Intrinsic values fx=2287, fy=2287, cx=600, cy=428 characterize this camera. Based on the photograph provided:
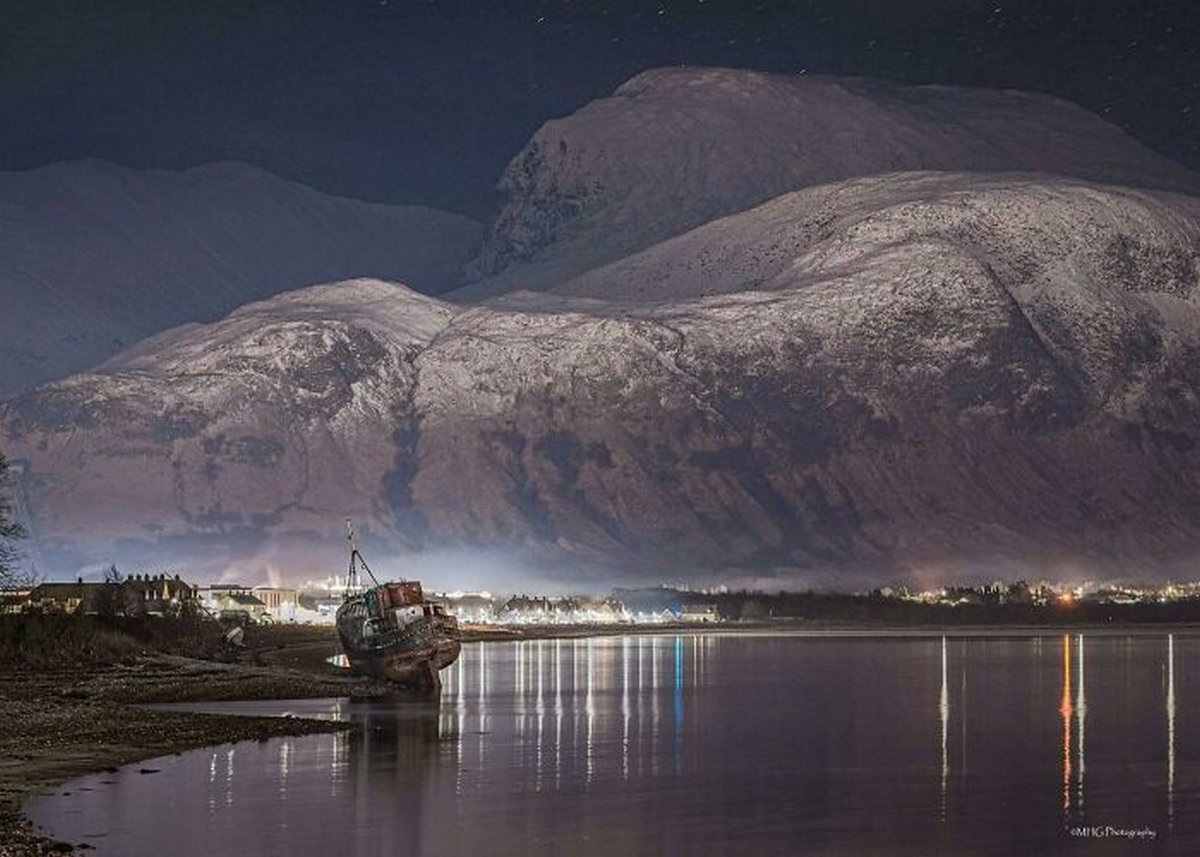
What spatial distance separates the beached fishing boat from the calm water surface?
1168cm

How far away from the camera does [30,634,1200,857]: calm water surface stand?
6594 cm

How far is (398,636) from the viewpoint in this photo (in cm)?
14912

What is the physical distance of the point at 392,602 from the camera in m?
159

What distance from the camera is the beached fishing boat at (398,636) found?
14600 cm

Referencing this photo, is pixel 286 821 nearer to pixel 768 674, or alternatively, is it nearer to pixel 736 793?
pixel 736 793

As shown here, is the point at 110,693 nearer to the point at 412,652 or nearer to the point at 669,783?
the point at 412,652

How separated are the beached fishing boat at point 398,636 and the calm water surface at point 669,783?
460 inches

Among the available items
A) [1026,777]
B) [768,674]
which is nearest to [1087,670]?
[768,674]

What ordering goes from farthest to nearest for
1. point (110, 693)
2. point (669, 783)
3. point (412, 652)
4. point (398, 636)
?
point (398, 636), point (412, 652), point (110, 693), point (669, 783)

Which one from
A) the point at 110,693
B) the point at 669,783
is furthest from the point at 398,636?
the point at 669,783

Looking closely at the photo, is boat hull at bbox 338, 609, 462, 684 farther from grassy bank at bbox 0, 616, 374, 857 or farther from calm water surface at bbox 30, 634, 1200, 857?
calm water surface at bbox 30, 634, 1200, 857

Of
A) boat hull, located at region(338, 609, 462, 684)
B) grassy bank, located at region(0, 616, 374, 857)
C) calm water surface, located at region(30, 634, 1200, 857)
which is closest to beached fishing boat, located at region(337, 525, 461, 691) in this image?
boat hull, located at region(338, 609, 462, 684)

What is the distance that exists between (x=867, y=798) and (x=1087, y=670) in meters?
118

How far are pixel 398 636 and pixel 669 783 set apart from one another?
67.7 m
